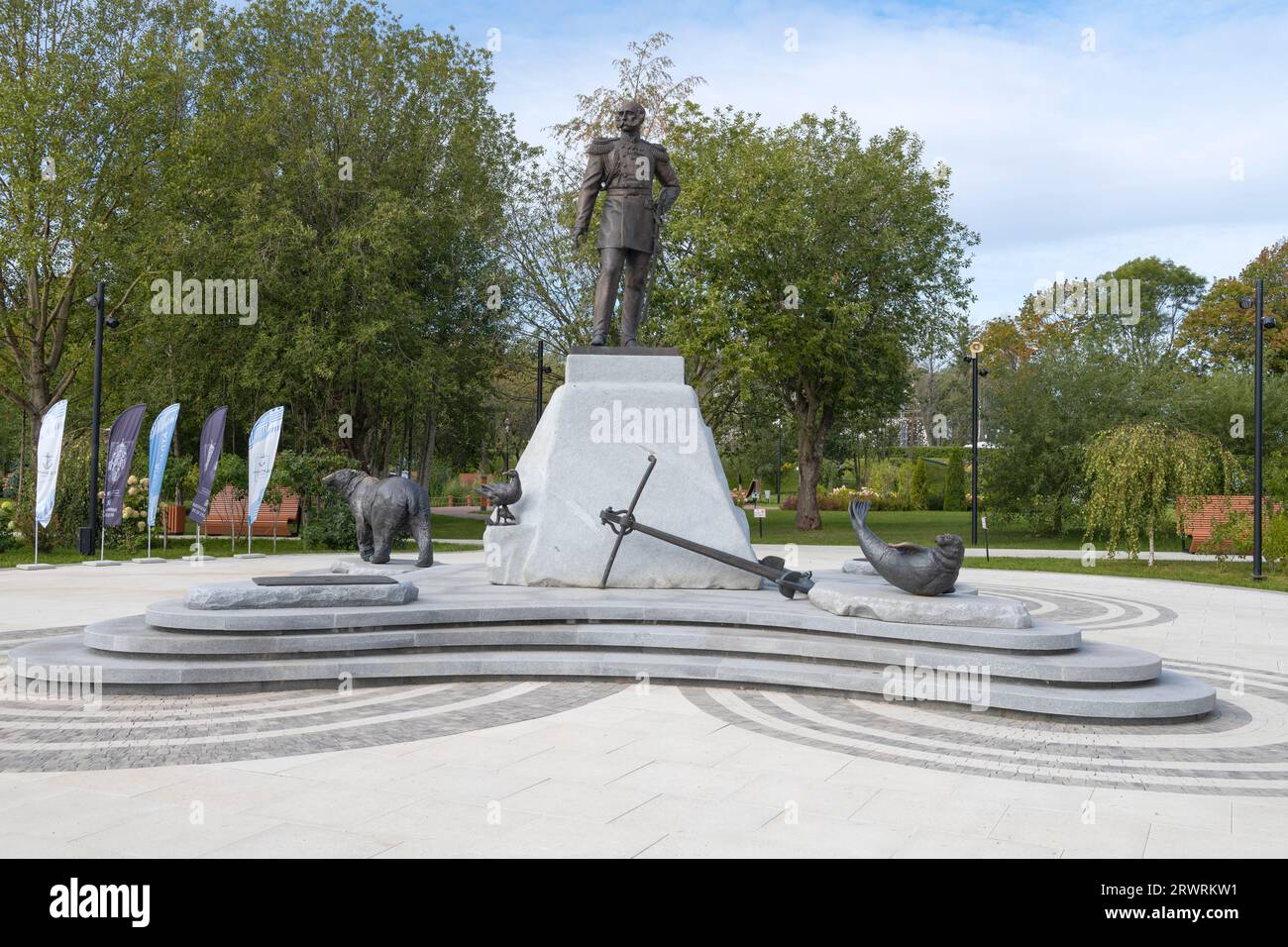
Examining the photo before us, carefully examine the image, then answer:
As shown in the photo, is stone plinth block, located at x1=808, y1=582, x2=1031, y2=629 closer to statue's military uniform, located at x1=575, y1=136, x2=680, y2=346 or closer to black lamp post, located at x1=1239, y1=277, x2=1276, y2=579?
statue's military uniform, located at x1=575, y1=136, x2=680, y2=346

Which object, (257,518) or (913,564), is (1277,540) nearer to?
(913,564)

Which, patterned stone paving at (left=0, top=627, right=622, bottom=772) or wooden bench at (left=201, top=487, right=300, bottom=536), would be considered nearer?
patterned stone paving at (left=0, top=627, right=622, bottom=772)

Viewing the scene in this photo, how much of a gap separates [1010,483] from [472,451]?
1908cm

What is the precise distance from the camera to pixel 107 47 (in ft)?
76.8

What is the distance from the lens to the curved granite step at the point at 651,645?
262 inches

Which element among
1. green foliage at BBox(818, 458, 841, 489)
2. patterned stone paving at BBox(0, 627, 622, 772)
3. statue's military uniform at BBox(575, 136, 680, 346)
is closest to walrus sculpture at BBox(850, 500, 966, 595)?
patterned stone paving at BBox(0, 627, 622, 772)

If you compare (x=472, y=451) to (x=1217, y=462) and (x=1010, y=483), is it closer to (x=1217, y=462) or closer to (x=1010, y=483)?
(x=1010, y=483)

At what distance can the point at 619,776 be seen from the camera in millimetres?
5004

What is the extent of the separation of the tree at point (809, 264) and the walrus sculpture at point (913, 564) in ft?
61.5

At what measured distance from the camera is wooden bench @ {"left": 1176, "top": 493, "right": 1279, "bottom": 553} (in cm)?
2025

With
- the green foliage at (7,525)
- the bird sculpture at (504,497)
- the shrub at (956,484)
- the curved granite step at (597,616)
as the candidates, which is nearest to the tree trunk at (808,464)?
the shrub at (956,484)

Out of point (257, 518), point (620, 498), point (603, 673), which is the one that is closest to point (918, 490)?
point (257, 518)

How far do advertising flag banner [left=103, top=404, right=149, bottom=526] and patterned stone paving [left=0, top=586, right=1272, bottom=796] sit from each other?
42.3ft
